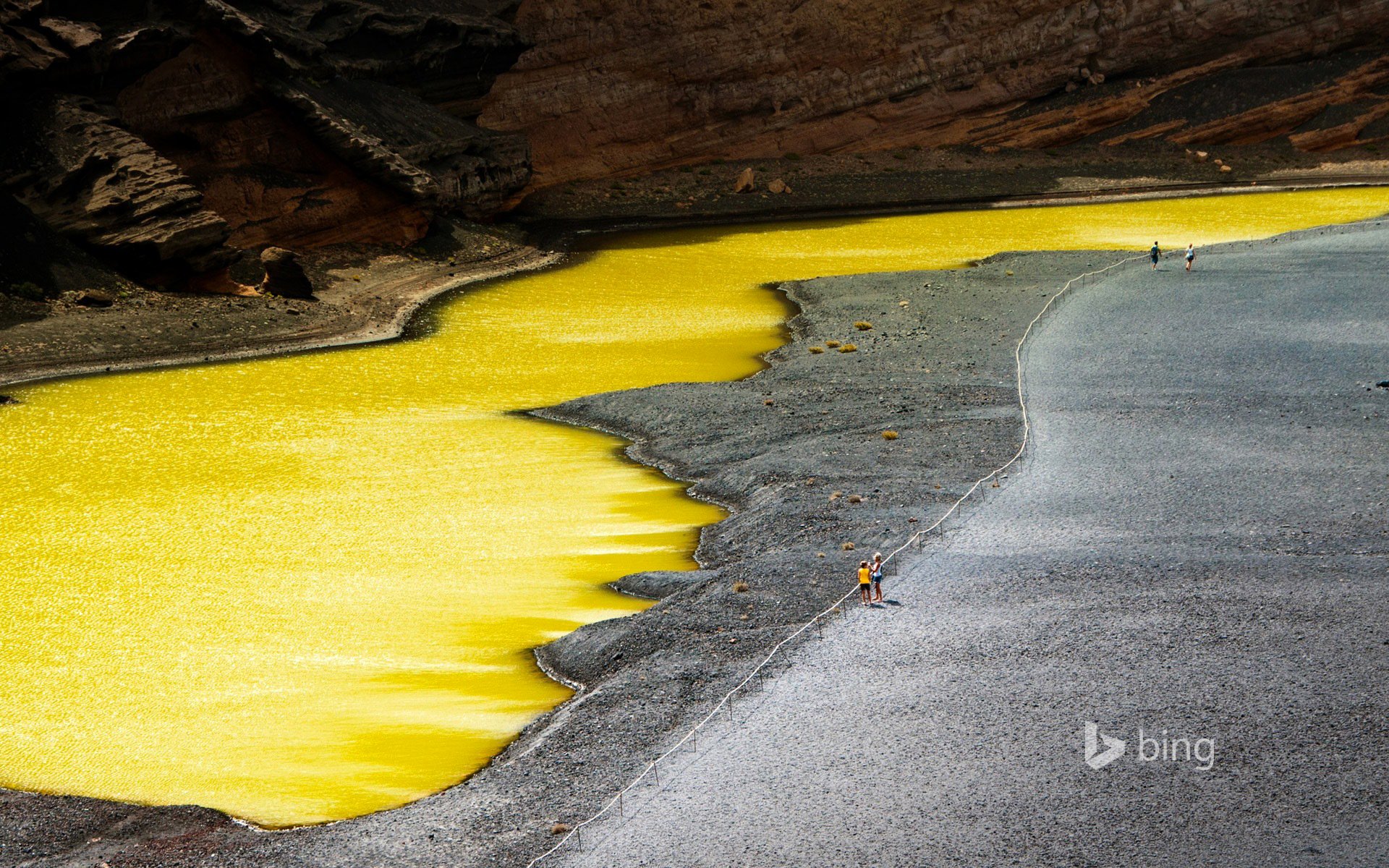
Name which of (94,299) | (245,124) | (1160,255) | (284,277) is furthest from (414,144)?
(1160,255)

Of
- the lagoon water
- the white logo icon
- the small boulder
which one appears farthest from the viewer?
the small boulder

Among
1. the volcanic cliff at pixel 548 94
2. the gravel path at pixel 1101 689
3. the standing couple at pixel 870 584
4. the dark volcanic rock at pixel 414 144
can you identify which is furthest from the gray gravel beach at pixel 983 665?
the dark volcanic rock at pixel 414 144

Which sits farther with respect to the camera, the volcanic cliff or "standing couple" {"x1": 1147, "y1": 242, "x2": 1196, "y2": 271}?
the volcanic cliff

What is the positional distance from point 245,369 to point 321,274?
30.7 feet

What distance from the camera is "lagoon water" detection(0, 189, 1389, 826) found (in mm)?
13094

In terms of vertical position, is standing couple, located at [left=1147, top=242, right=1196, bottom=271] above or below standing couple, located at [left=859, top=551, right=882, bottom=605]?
above

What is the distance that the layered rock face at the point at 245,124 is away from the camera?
34.9 meters

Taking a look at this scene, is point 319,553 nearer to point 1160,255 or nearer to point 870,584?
point 870,584

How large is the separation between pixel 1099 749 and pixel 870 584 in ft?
11.8

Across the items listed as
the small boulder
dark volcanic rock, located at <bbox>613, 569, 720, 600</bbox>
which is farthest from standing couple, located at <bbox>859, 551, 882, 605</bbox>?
the small boulder

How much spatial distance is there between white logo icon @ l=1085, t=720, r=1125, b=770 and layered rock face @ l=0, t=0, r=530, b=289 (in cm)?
3022

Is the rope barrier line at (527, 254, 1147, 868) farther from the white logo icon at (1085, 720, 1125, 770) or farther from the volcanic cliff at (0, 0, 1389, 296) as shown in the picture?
the volcanic cliff at (0, 0, 1389, 296)

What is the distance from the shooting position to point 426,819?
10969 millimetres

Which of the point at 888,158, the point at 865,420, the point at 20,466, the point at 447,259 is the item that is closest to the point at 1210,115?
the point at 888,158
